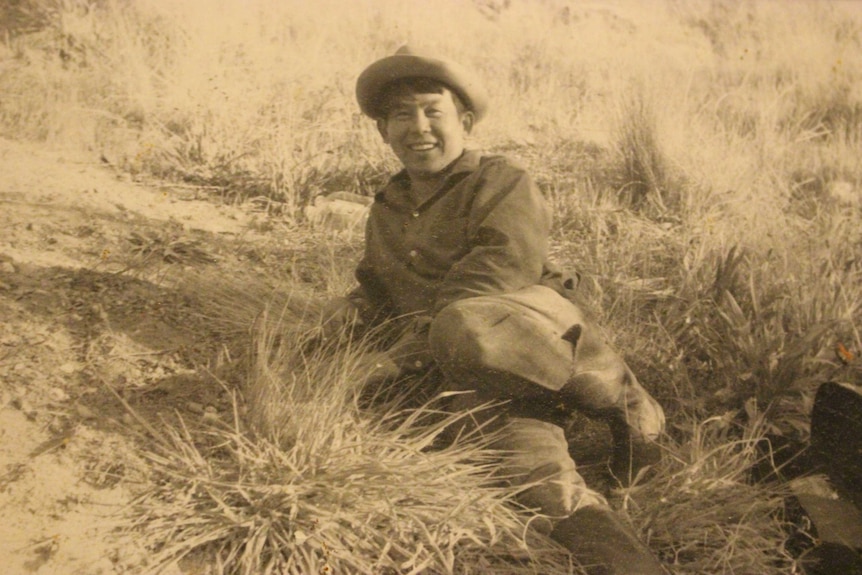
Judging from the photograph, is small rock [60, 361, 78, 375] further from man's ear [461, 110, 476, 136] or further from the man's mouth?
man's ear [461, 110, 476, 136]

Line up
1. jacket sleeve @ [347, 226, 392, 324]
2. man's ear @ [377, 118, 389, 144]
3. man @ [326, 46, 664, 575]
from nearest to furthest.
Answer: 1. man @ [326, 46, 664, 575]
2. man's ear @ [377, 118, 389, 144]
3. jacket sleeve @ [347, 226, 392, 324]

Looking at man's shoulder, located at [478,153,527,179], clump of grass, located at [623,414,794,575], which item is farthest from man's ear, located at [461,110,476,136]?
clump of grass, located at [623,414,794,575]

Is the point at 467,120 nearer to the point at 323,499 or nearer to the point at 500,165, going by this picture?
the point at 500,165

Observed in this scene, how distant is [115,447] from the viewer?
1512 millimetres

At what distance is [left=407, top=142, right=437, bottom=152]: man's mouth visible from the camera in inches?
68.7

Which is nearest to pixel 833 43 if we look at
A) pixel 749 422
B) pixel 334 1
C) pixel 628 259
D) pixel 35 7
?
pixel 628 259

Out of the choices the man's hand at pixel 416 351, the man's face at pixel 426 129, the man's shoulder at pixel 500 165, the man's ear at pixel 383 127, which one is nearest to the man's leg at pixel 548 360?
the man's hand at pixel 416 351

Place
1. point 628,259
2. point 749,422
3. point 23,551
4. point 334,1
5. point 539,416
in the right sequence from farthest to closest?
1. point 628,259
2. point 334,1
3. point 749,422
4. point 539,416
5. point 23,551

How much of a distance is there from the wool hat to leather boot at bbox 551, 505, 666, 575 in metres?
0.99

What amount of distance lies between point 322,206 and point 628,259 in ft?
3.28

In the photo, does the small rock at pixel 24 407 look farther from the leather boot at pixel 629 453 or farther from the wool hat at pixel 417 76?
the leather boot at pixel 629 453

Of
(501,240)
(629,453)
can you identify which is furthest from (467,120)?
(629,453)

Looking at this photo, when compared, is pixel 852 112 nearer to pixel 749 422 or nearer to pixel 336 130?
pixel 749 422

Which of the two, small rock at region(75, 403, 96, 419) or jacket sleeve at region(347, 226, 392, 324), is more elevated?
jacket sleeve at region(347, 226, 392, 324)
